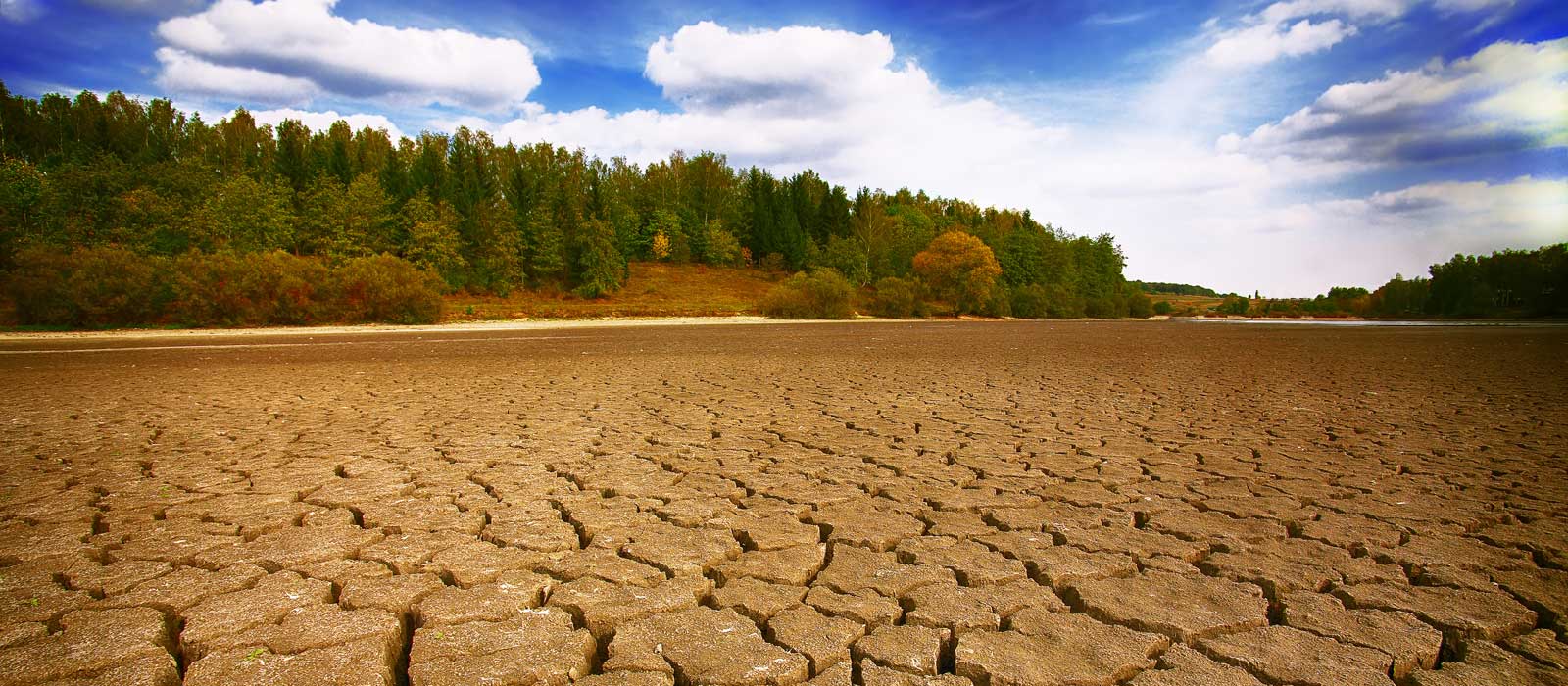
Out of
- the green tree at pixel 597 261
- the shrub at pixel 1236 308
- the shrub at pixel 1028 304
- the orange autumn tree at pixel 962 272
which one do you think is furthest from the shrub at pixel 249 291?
the shrub at pixel 1236 308

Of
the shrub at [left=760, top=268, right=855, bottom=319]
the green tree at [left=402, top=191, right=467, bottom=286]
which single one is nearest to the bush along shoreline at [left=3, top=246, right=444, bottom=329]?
the green tree at [left=402, top=191, right=467, bottom=286]

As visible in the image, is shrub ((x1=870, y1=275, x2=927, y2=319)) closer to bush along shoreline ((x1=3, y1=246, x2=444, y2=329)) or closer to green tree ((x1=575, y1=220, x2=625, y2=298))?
green tree ((x1=575, y1=220, x2=625, y2=298))

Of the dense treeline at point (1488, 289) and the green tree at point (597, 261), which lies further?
the green tree at point (597, 261)

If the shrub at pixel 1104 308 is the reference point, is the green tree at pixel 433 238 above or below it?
above

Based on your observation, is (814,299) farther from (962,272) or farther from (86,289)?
(86,289)

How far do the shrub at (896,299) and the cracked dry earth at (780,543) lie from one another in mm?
35618

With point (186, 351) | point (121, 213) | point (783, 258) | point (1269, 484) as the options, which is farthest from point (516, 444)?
point (783, 258)

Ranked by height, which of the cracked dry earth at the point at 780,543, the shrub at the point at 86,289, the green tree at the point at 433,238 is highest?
the green tree at the point at 433,238

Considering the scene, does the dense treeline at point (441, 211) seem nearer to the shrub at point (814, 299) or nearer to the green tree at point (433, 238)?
the green tree at point (433, 238)

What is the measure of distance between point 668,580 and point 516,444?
10.5 feet

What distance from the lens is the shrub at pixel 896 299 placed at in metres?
43.3

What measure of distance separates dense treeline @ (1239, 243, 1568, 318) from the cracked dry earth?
192ft

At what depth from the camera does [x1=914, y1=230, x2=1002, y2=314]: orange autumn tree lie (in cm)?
4853

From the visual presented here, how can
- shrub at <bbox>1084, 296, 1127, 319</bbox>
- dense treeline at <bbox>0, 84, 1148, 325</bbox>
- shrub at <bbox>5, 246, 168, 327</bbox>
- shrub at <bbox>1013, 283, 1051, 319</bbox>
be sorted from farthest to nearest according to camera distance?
1. shrub at <bbox>1084, 296, 1127, 319</bbox>
2. shrub at <bbox>1013, 283, 1051, 319</bbox>
3. dense treeline at <bbox>0, 84, 1148, 325</bbox>
4. shrub at <bbox>5, 246, 168, 327</bbox>
